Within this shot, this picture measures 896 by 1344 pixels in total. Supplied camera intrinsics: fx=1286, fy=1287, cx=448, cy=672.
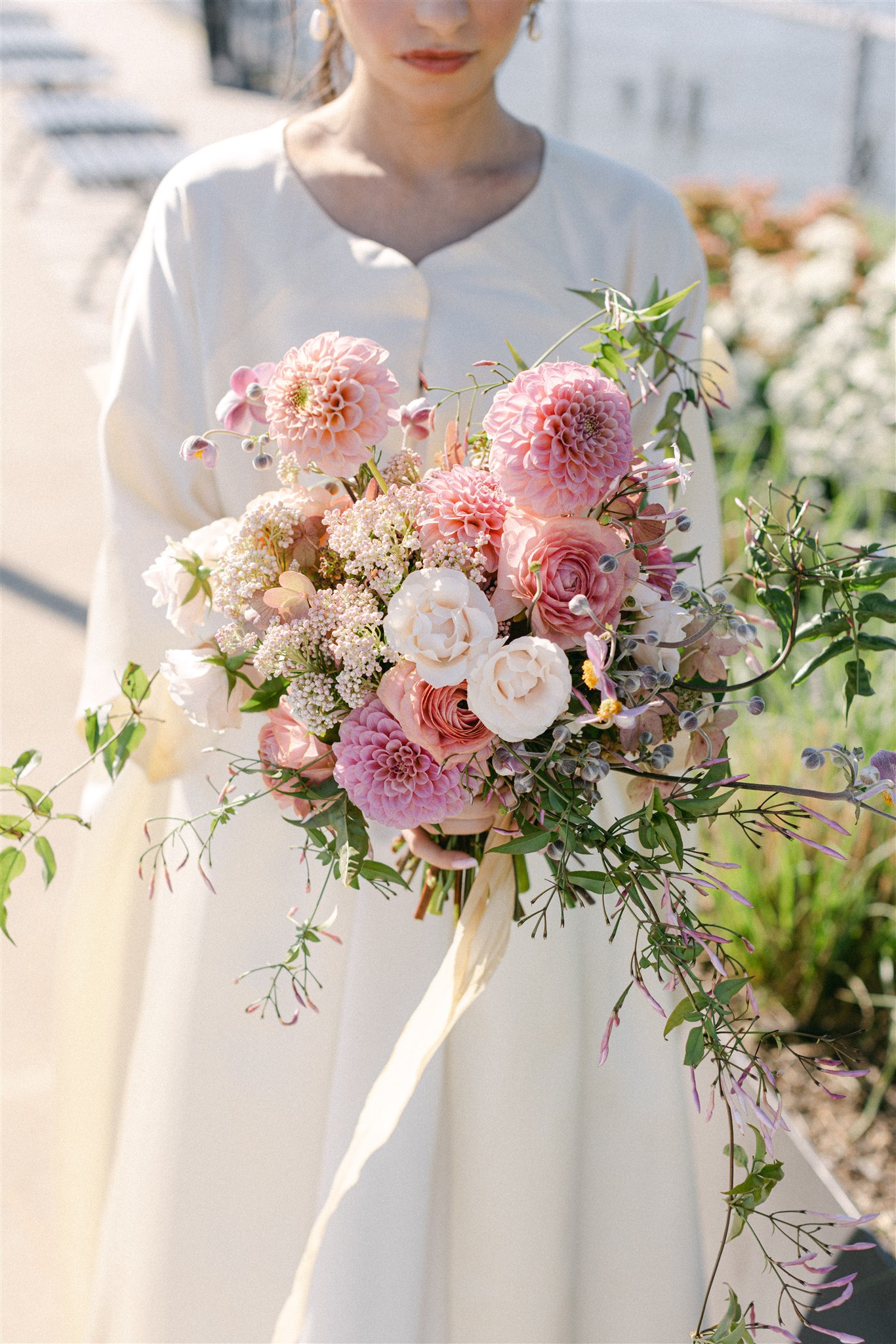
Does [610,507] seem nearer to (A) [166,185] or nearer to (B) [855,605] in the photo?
(B) [855,605]

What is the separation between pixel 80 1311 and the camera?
196cm

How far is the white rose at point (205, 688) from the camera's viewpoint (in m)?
1.26

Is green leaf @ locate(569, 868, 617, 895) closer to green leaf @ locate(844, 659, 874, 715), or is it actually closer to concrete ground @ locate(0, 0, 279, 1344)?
green leaf @ locate(844, 659, 874, 715)

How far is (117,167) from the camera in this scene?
6477 millimetres

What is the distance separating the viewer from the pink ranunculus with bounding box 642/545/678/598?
113 centimetres

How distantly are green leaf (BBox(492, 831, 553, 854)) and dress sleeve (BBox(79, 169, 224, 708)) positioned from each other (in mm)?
680

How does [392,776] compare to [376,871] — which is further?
[376,871]

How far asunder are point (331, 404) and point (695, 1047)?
0.62 metres

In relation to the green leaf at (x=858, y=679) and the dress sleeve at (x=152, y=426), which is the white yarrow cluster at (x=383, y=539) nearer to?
the green leaf at (x=858, y=679)

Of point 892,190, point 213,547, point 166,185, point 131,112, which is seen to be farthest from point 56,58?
point 213,547

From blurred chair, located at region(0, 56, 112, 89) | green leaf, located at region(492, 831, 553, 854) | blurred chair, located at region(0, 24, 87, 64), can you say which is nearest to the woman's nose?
green leaf, located at region(492, 831, 553, 854)

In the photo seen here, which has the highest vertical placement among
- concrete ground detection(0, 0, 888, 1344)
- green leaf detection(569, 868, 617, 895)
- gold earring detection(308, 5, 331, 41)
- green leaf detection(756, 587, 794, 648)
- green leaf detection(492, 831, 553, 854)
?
gold earring detection(308, 5, 331, 41)

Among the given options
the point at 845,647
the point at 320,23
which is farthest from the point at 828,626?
the point at 320,23

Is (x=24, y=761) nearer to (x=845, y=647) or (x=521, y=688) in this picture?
(x=521, y=688)
